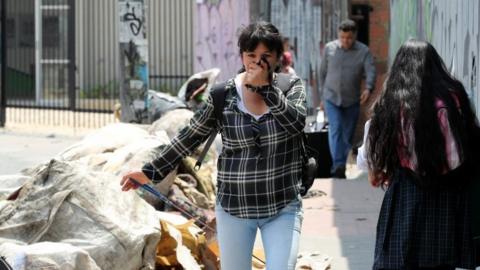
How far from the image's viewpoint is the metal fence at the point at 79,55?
21.0m

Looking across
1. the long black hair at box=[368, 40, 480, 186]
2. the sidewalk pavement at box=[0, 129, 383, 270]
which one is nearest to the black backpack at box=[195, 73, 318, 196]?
the long black hair at box=[368, 40, 480, 186]

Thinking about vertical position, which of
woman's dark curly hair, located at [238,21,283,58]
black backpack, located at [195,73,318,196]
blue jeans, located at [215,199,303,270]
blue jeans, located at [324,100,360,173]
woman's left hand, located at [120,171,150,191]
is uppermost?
woman's dark curly hair, located at [238,21,283,58]

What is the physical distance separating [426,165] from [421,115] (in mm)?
217

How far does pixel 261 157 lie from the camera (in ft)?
17.6

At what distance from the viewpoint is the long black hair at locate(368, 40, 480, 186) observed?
194 inches

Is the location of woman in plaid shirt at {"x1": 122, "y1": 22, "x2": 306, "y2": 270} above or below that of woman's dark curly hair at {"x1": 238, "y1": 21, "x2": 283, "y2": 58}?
below

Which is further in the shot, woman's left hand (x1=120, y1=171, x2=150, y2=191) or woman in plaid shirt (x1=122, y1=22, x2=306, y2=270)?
woman's left hand (x1=120, y1=171, x2=150, y2=191)

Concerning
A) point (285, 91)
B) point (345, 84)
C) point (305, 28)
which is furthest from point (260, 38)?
point (305, 28)

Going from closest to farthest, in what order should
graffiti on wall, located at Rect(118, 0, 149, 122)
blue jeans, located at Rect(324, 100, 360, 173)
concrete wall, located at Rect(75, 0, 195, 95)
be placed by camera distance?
blue jeans, located at Rect(324, 100, 360, 173), graffiti on wall, located at Rect(118, 0, 149, 122), concrete wall, located at Rect(75, 0, 195, 95)

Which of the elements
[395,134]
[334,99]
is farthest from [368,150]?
[334,99]

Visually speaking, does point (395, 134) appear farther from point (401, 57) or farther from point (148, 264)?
point (148, 264)

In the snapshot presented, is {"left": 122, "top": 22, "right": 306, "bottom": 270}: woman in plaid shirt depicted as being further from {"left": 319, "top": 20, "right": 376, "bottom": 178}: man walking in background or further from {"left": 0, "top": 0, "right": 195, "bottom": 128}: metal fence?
{"left": 0, "top": 0, "right": 195, "bottom": 128}: metal fence

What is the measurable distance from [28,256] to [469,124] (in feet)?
8.34

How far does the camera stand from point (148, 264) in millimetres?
6867
